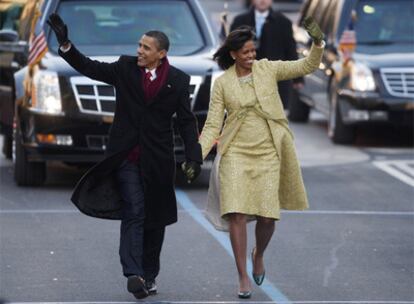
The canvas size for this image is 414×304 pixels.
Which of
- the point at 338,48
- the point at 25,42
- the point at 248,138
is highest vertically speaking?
the point at 248,138

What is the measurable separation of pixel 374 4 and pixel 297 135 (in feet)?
6.42

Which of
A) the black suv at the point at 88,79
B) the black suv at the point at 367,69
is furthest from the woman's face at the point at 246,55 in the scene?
the black suv at the point at 367,69

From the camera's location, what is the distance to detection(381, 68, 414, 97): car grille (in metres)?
18.0

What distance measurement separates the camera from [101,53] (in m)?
14.5

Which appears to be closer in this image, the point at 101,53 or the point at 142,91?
the point at 142,91

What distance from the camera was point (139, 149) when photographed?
31.3 ft

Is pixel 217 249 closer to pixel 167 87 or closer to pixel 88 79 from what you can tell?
pixel 167 87

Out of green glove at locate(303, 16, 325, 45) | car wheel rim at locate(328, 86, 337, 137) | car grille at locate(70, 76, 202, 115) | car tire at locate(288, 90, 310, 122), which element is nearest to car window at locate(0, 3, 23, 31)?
car grille at locate(70, 76, 202, 115)

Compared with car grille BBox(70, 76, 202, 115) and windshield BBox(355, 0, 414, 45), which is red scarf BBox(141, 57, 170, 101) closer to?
car grille BBox(70, 76, 202, 115)

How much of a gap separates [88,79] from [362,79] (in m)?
4.87

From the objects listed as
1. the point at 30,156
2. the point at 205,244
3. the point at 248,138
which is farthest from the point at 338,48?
the point at 248,138

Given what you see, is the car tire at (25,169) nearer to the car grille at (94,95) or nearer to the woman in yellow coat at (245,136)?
the car grille at (94,95)

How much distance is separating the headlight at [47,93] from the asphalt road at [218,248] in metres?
0.75

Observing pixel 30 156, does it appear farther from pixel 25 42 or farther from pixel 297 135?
pixel 297 135
